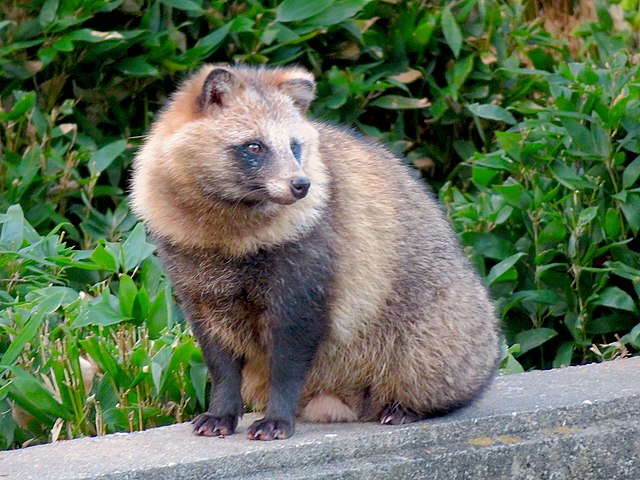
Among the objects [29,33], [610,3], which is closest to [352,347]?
[29,33]

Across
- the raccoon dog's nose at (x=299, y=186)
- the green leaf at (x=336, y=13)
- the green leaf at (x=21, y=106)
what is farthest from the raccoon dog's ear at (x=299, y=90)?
the green leaf at (x=336, y=13)

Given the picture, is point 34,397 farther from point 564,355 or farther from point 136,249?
point 564,355

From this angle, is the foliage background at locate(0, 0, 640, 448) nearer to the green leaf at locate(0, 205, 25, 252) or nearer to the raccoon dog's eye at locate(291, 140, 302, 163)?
the green leaf at locate(0, 205, 25, 252)

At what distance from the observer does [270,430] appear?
346 cm

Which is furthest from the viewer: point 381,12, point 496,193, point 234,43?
point 381,12

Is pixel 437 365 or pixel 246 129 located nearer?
pixel 246 129

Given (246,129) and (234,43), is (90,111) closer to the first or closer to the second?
(234,43)

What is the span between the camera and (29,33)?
5781 mm

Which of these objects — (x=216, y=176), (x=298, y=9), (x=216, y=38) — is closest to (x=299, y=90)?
(x=216, y=176)

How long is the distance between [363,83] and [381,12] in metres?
0.60

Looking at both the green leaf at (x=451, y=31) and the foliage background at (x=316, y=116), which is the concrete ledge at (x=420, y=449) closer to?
the foliage background at (x=316, y=116)

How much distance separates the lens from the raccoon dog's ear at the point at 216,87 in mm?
3564

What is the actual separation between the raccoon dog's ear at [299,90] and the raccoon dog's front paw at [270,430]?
1.01m

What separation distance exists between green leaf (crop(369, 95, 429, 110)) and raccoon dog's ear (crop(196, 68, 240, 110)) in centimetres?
296
